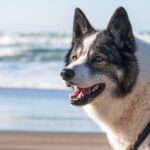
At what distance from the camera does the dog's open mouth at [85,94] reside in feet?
18.9

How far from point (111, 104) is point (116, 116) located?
0.38ft

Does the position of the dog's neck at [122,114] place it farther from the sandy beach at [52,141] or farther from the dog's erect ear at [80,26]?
the sandy beach at [52,141]

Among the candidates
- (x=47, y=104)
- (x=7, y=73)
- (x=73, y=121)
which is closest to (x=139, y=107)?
(x=73, y=121)

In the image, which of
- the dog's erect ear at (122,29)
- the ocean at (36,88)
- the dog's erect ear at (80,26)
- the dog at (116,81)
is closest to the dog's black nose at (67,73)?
the dog at (116,81)

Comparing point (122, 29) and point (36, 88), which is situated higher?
point (122, 29)

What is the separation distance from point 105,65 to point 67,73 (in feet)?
1.32

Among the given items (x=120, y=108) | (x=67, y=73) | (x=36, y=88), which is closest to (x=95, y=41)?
(x=67, y=73)

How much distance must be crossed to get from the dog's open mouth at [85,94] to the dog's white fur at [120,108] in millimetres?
51

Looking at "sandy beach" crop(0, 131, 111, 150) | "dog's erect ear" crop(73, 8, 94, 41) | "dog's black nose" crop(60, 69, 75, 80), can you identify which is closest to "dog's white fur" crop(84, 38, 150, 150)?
"dog's black nose" crop(60, 69, 75, 80)

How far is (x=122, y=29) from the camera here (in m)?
5.94

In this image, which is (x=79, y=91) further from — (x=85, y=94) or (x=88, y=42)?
(x=88, y=42)

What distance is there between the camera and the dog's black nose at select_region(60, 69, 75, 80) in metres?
5.64

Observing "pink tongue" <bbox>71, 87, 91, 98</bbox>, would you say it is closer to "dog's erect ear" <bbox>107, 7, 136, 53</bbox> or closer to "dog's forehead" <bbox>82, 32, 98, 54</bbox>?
"dog's forehead" <bbox>82, 32, 98, 54</bbox>

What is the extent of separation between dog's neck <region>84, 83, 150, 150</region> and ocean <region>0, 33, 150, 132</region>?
2.03 ft
